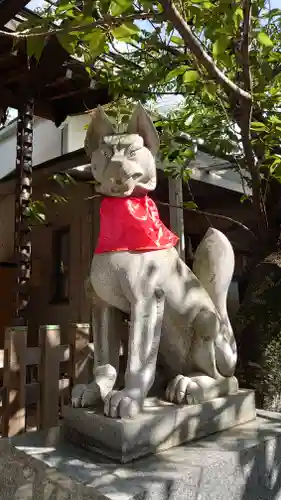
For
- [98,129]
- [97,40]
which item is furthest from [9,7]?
[97,40]

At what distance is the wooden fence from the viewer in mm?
2711

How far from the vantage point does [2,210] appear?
5770mm

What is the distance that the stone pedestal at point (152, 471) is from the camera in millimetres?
1335

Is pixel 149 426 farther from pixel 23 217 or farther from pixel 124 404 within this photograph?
pixel 23 217

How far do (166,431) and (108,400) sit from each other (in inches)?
9.8

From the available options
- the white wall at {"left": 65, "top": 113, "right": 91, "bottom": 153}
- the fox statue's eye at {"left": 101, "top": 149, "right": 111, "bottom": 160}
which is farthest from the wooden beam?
the white wall at {"left": 65, "top": 113, "right": 91, "bottom": 153}

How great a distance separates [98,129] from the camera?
1.92 metres

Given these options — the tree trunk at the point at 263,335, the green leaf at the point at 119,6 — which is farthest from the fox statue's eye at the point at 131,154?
the tree trunk at the point at 263,335

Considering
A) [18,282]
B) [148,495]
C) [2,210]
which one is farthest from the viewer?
[2,210]

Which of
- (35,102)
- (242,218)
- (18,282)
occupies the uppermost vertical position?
(35,102)

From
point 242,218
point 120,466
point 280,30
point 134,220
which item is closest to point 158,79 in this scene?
point 280,30

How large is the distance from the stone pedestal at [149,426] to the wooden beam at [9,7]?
9.93 ft

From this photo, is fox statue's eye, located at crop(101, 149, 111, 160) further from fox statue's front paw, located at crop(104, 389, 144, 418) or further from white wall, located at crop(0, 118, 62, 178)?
white wall, located at crop(0, 118, 62, 178)

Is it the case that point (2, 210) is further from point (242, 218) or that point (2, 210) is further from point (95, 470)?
point (95, 470)
